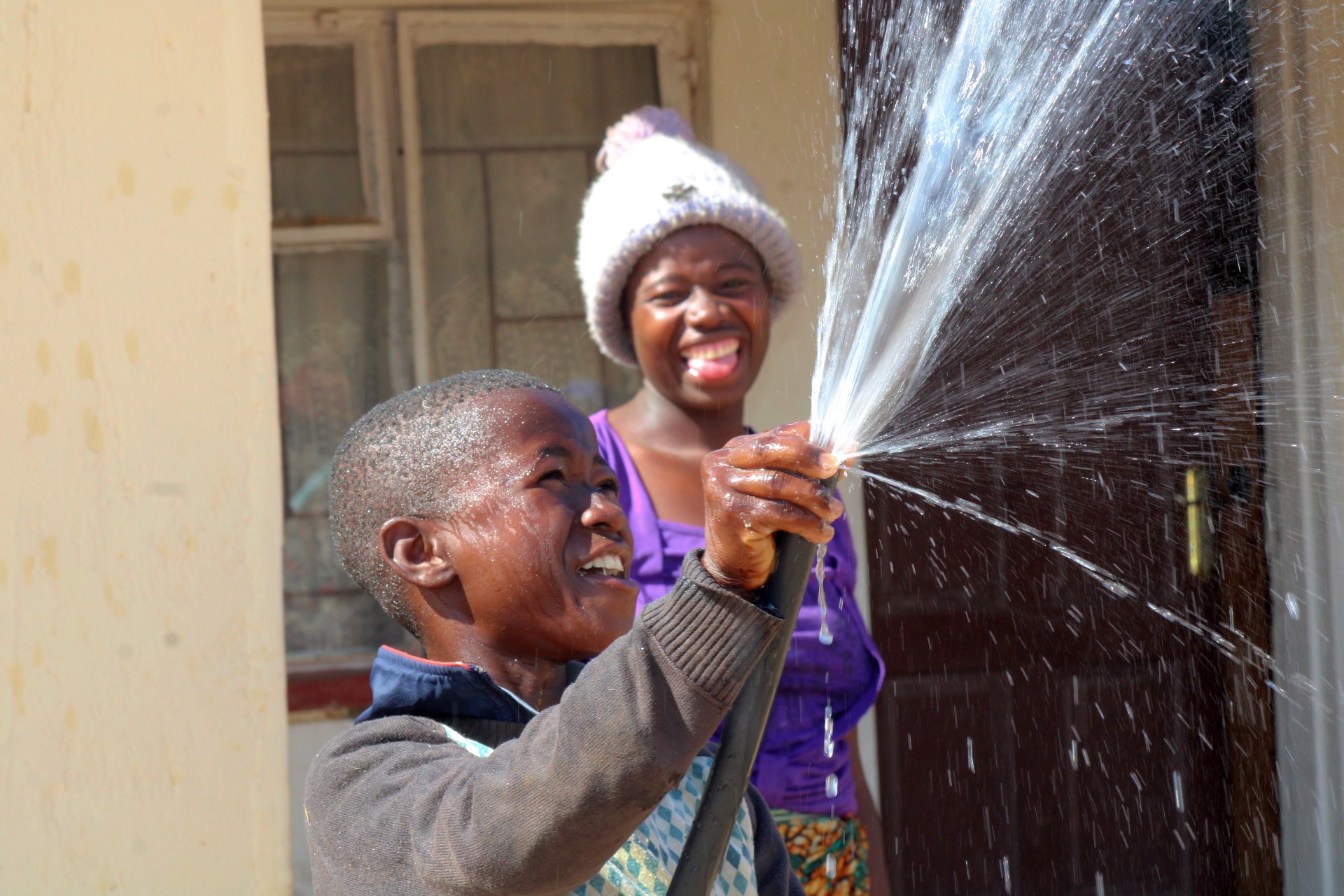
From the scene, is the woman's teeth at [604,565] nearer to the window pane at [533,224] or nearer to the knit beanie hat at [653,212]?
the knit beanie hat at [653,212]

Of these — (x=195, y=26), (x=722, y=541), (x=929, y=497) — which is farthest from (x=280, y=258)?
(x=722, y=541)

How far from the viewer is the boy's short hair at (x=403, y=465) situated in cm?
178

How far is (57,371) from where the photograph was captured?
2422 millimetres

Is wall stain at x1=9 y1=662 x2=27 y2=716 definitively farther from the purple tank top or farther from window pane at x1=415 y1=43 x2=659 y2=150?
window pane at x1=415 y1=43 x2=659 y2=150

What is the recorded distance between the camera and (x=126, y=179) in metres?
2.44

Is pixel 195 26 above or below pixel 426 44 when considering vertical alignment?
below

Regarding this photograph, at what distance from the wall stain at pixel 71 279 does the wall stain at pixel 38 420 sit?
217mm

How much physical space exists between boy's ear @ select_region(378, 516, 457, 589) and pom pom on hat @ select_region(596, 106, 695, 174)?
1.77 metres

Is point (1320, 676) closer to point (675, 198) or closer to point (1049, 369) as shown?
point (1049, 369)

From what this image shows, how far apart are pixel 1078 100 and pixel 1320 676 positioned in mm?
2011

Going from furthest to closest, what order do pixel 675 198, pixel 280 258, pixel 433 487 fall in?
pixel 280 258, pixel 675 198, pixel 433 487

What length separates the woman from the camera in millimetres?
2713

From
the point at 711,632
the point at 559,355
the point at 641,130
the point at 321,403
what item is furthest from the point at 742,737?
the point at 321,403

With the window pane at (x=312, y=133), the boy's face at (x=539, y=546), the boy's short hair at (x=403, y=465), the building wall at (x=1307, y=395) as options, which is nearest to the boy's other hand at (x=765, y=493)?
the boy's face at (x=539, y=546)
